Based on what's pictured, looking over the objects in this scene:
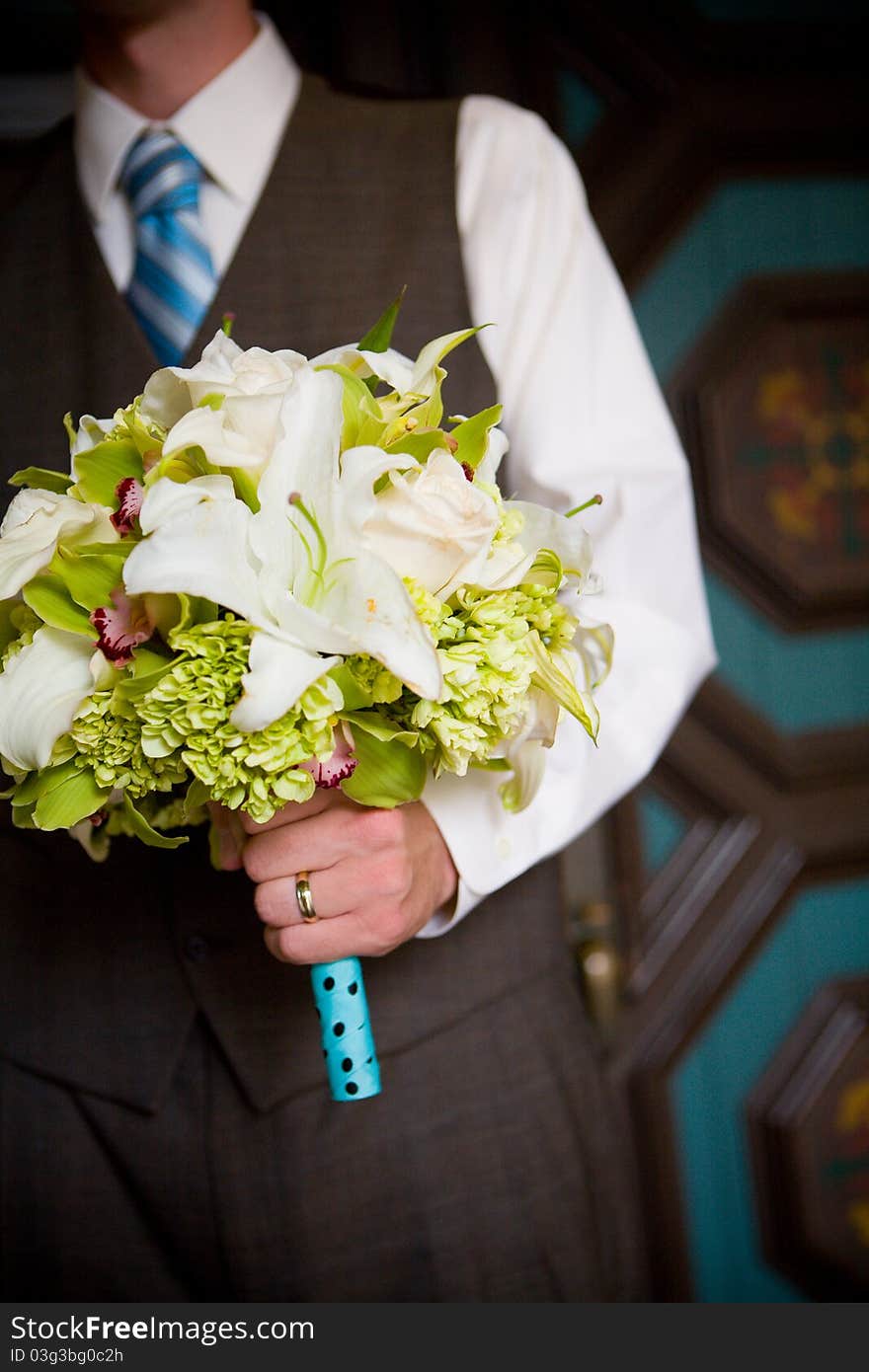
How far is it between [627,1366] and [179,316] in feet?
3.34

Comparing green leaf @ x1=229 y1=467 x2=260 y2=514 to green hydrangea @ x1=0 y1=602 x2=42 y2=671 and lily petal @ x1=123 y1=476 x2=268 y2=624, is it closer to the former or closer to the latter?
lily petal @ x1=123 y1=476 x2=268 y2=624

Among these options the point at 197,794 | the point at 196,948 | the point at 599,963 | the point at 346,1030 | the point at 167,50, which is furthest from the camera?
the point at 599,963

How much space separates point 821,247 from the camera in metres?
1.63

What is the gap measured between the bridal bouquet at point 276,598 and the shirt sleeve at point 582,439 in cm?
27

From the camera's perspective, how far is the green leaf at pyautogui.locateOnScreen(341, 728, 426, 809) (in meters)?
0.71

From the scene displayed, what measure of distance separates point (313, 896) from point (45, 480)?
34cm

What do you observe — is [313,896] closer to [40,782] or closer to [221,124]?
[40,782]

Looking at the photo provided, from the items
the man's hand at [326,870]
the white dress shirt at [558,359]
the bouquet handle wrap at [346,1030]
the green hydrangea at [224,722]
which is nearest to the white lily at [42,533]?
the green hydrangea at [224,722]

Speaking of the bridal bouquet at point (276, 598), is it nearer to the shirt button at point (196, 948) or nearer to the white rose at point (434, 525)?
the white rose at point (434, 525)

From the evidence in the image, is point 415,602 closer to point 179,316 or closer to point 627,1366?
point 179,316

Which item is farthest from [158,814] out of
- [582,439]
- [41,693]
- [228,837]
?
[582,439]

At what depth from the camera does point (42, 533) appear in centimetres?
68

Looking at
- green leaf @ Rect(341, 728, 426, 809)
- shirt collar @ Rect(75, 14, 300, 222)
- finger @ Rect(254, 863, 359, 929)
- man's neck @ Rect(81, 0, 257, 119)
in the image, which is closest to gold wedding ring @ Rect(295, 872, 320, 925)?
finger @ Rect(254, 863, 359, 929)

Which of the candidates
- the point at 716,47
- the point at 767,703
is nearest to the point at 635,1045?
the point at 767,703
